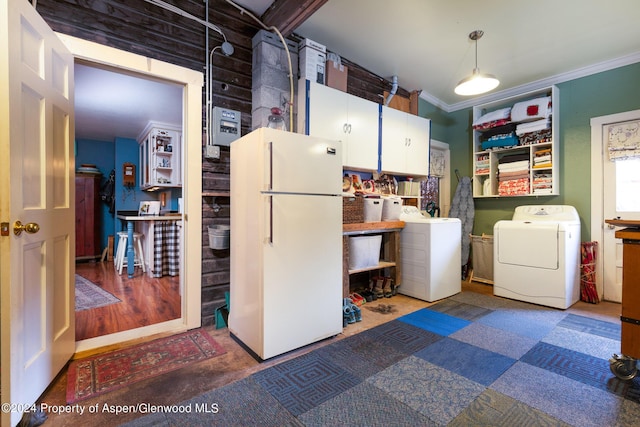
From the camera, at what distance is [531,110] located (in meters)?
3.56

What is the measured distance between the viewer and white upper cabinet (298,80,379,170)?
A: 2758 mm

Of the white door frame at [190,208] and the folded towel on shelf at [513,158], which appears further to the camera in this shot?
the folded towel on shelf at [513,158]

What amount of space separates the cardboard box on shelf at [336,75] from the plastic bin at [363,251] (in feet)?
5.09

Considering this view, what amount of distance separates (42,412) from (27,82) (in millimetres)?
1559

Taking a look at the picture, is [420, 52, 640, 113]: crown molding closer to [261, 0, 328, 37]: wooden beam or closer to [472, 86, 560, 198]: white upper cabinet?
[472, 86, 560, 198]: white upper cabinet

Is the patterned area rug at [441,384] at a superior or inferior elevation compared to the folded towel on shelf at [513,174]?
inferior

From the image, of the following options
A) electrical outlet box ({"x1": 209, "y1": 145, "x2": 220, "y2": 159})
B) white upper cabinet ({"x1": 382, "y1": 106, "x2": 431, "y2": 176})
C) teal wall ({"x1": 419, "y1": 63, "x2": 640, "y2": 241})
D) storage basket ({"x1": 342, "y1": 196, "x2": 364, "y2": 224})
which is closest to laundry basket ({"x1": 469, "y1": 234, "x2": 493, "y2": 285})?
teal wall ({"x1": 419, "y1": 63, "x2": 640, "y2": 241})

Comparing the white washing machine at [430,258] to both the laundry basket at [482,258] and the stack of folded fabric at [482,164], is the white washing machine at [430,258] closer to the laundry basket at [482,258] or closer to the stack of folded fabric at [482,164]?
the laundry basket at [482,258]

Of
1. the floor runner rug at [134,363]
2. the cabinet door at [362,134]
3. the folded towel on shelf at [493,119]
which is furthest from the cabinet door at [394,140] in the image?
the floor runner rug at [134,363]

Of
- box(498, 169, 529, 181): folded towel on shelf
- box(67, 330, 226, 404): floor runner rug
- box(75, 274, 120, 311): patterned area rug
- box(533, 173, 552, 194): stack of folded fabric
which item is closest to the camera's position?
box(67, 330, 226, 404): floor runner rug

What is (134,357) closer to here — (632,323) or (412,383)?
(412,383)

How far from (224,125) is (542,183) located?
144 inches

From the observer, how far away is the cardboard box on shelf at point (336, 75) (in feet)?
9.75

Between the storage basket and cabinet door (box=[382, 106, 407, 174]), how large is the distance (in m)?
0.77
